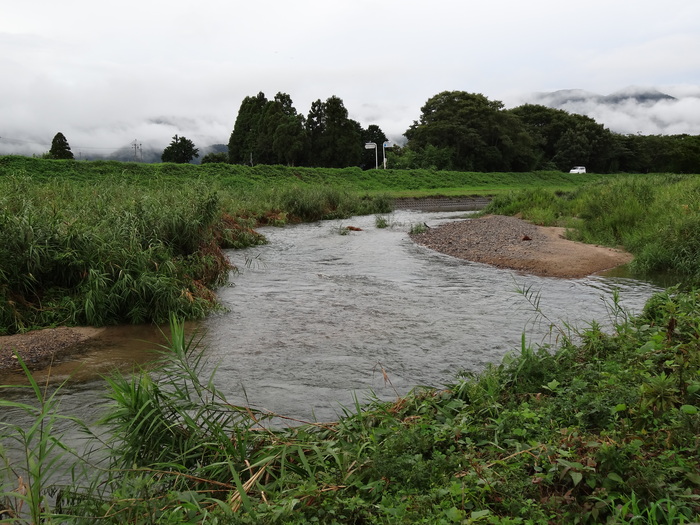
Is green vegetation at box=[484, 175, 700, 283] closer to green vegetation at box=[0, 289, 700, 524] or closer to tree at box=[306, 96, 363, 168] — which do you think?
green vegetation at box=[0, 289, 700, 524]

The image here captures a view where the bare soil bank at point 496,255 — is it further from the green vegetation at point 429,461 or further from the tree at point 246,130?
the tree at point 246,130

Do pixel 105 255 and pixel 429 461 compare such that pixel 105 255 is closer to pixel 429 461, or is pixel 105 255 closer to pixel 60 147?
pixel 429 461

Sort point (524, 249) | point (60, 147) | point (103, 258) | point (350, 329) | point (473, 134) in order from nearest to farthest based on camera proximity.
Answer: point (350, 329) < point (103, 258) < point (524, 249) < point (60, 147) < point (473, 134)

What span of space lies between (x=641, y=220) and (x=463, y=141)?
50.0m

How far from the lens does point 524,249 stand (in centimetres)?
1569

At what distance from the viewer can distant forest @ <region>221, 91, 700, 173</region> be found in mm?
61250

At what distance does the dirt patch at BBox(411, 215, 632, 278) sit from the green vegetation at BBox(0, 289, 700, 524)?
8741 millimetres

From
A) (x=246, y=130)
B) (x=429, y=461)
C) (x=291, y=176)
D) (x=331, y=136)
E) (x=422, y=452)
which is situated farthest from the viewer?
(x=246, y=130)

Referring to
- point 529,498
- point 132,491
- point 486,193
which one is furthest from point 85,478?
point 486,193

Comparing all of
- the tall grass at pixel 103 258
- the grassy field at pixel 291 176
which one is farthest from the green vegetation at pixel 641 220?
the grassy field at pixel 291 176

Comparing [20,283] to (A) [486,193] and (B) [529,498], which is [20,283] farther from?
(A) [486,193]

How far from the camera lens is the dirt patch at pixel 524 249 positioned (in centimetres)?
1359

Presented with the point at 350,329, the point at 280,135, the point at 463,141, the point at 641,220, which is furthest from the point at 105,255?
the point at 463,141

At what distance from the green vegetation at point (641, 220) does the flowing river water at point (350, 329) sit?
1225 millimetres
